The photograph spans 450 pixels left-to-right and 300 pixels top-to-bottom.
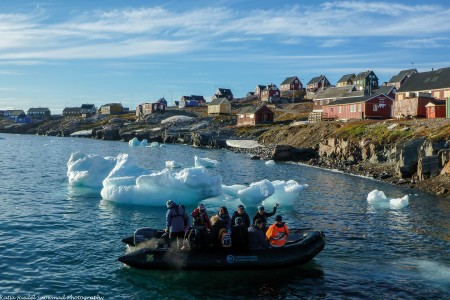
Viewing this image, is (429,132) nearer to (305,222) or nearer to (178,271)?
(305,222)

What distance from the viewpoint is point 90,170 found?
35344 millimetres

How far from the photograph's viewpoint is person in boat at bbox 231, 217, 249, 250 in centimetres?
1753

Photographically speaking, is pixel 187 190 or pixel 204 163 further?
pixel 204 163

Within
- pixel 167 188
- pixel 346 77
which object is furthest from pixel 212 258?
pixel 346 77

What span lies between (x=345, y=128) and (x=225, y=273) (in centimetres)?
5521

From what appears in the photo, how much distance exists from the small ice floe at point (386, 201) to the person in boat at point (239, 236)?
17.3m

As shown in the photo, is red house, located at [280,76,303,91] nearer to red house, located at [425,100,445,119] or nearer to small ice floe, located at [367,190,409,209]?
red house, located at [425,100,445,119]

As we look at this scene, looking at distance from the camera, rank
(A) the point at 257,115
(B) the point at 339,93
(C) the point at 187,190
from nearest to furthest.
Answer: (C) the point at 187,190
(B) the point at 339,93
(A) the point at 257,115

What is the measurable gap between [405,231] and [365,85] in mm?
117560

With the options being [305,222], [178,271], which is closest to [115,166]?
[305,222]

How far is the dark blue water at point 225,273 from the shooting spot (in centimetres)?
1586

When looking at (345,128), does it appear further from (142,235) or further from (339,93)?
(142,235)

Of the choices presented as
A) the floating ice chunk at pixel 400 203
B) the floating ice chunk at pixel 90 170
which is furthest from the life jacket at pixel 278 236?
the floating ice chunk at pixel 90 170

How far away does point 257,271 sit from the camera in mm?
17781
